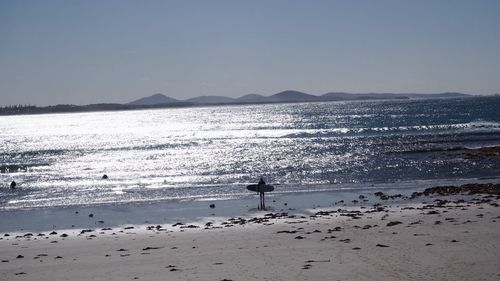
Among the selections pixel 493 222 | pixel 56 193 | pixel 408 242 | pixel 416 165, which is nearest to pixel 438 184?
pixel 416 165

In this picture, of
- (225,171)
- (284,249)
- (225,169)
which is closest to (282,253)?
(284,249)

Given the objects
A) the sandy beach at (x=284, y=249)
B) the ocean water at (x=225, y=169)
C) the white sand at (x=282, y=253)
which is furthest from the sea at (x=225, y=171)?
the white sand at (x=282, y=253)

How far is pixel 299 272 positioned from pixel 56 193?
21.2 meters

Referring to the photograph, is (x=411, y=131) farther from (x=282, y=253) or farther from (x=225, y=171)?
(x=282, y=253)

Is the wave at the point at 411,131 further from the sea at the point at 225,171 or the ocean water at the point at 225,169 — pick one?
the sea at the point at 225,171

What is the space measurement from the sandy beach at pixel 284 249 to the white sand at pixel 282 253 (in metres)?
0.02

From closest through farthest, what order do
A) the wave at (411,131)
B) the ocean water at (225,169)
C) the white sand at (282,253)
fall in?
the white sand at (282,253), the ocean water at (225,169), the wave at (411,131)

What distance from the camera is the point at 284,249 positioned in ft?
44.5

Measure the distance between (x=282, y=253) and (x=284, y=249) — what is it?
1.53 ft

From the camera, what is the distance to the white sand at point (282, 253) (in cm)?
1123

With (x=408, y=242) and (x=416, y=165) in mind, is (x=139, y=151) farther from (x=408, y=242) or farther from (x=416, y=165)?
(x=408, y=242)

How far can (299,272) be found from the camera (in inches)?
443

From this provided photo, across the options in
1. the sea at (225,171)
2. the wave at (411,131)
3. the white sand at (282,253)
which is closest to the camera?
the white sand at (282,253)

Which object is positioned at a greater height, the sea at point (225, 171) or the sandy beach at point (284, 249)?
the sandy beach at point (284, 249)
